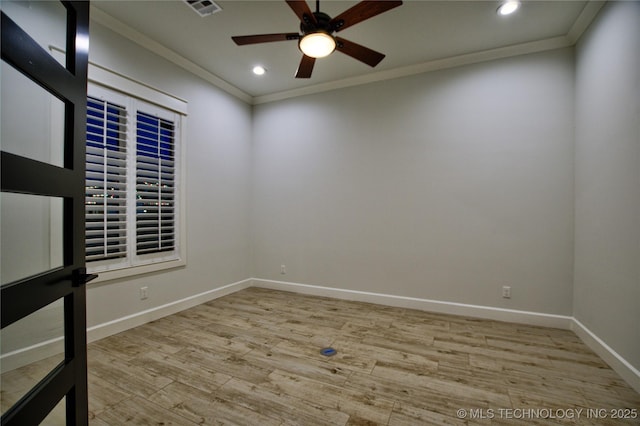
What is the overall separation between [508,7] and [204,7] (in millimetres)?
2792

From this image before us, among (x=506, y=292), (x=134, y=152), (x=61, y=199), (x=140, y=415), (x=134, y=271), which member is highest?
(x=134, y=152)

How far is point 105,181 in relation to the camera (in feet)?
9.20

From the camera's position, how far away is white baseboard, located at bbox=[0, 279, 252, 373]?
1184mm

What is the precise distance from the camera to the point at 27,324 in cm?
131

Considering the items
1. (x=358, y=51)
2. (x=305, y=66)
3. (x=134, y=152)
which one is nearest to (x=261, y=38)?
(x=305, y=66)

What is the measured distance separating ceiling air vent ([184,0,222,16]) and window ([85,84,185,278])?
45.2 inches

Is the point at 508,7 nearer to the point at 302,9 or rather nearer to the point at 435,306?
the point at 302,9

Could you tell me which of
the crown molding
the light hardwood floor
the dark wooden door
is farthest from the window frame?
the dark wooden door

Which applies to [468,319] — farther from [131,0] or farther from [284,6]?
[131,0]

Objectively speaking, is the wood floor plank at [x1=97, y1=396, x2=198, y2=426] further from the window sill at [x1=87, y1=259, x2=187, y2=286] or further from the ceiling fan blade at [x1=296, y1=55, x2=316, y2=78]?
the ceiling fan blade at [x1=296, y1=55, x2=316, y2=78]

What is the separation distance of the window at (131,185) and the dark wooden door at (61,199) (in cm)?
157

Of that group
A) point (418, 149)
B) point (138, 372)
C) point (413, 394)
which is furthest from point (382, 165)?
point (138, 372)

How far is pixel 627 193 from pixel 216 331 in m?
3.77

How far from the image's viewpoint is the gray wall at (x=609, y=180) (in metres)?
2.09
